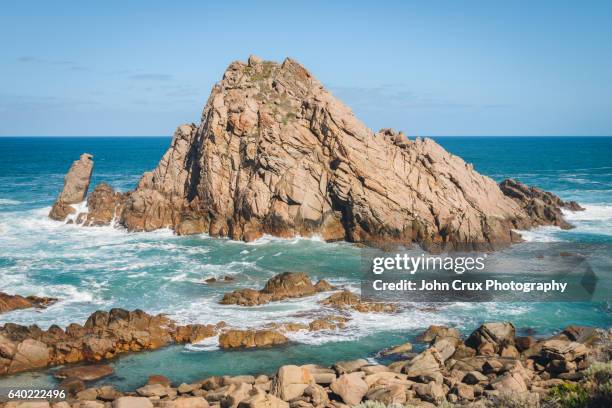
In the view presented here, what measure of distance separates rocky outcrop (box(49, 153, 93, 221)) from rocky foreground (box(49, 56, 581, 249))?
2.83m

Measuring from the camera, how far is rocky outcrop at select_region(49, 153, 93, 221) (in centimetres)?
6238

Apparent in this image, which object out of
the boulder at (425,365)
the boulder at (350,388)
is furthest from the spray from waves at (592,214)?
the boulder at (350,388)

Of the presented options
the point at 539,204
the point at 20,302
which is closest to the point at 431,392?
the point at 20,302

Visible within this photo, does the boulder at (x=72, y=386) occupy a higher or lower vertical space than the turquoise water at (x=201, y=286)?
lower

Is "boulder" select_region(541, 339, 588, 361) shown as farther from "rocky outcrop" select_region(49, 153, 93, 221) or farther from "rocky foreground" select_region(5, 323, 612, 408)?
"rocky outcrop" select_region(49, 153, 93, 221)

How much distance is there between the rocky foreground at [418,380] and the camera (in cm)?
1944

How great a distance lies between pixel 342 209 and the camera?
52.5 meters

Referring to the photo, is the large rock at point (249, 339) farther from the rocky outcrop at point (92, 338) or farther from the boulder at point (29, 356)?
the boulder at point (29, 356)

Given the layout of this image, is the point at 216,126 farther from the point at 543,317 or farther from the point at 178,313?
the point at 543,317

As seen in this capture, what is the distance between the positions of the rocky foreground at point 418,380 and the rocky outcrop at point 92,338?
60.3 inches

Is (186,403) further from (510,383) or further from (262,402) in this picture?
(510,383)

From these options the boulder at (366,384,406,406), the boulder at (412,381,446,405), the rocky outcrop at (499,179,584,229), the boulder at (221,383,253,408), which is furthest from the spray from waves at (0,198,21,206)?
the boulder at (412,381,446,405)

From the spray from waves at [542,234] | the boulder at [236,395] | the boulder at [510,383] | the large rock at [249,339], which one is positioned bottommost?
the large rock at [249,339]

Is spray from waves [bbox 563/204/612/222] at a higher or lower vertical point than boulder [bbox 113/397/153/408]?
higher
